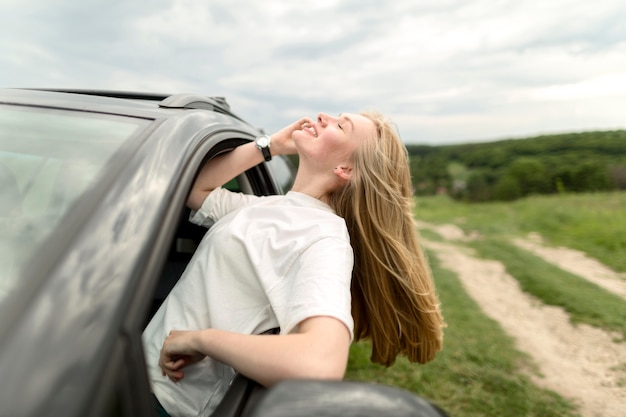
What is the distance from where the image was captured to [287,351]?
106 cm

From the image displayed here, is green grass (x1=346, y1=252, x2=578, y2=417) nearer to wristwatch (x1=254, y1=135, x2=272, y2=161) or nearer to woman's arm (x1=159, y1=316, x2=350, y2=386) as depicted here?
wristwatch (x1=254, y1=135, x2=272, y2=161)

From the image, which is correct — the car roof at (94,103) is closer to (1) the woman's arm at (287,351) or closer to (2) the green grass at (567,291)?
(1) the woman's arm at (287,351)

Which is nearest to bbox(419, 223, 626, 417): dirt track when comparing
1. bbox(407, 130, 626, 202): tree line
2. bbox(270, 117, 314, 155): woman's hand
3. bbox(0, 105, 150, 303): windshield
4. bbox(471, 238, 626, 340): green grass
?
bbox(471, 238, 626, 340): green grass

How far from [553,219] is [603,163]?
42.9 feet

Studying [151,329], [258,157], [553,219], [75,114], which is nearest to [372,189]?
[258,157]

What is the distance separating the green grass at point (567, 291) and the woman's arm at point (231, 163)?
504cm

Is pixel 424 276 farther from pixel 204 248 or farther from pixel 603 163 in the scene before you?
pixel 603 163

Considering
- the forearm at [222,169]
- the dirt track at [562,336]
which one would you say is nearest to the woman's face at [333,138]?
the forearm at [222,169]

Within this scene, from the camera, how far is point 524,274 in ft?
26.0

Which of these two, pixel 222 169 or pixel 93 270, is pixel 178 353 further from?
pixel 222 169

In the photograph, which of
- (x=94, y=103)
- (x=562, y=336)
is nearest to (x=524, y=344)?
(x=562, y=336)

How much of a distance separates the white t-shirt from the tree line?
18493 millimetres

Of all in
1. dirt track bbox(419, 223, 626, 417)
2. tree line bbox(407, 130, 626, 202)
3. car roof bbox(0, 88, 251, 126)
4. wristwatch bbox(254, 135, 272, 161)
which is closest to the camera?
car roof bbox(0, 88, 251, 126)

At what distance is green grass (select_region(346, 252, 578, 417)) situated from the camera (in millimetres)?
3396
